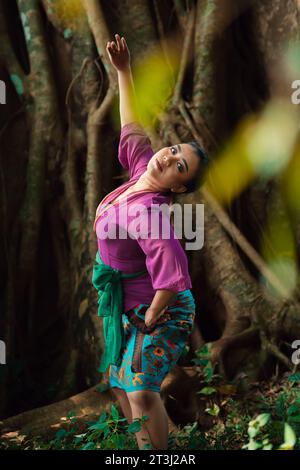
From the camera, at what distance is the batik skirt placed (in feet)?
8.80

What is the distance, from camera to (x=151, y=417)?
2.66m

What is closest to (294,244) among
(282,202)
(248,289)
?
(282,202)

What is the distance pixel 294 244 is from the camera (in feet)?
14.0

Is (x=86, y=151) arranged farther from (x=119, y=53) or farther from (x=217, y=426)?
(x=217, y=426)

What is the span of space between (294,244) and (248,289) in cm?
56

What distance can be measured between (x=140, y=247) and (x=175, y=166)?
34 centimetres

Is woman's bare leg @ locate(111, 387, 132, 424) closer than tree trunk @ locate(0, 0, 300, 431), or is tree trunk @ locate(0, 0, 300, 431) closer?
woman's bare leg @ locate(111, 387, 132, 424)

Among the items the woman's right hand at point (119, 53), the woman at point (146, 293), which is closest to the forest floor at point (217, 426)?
the woman at point (146, 293)

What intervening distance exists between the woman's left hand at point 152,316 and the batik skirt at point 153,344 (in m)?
0.05

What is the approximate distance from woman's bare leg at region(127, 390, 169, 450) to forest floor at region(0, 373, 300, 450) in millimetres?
293

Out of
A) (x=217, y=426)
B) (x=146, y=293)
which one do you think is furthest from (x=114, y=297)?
(x=217, y=426)

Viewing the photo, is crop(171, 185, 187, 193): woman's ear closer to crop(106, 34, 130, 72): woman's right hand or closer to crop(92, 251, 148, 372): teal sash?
crop(92, 251, 148, 372): teal sash

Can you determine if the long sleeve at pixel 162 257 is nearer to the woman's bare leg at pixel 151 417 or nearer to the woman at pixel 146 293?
the woman at pixel 146 293

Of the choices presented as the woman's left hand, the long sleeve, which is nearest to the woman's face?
the long sleeve
